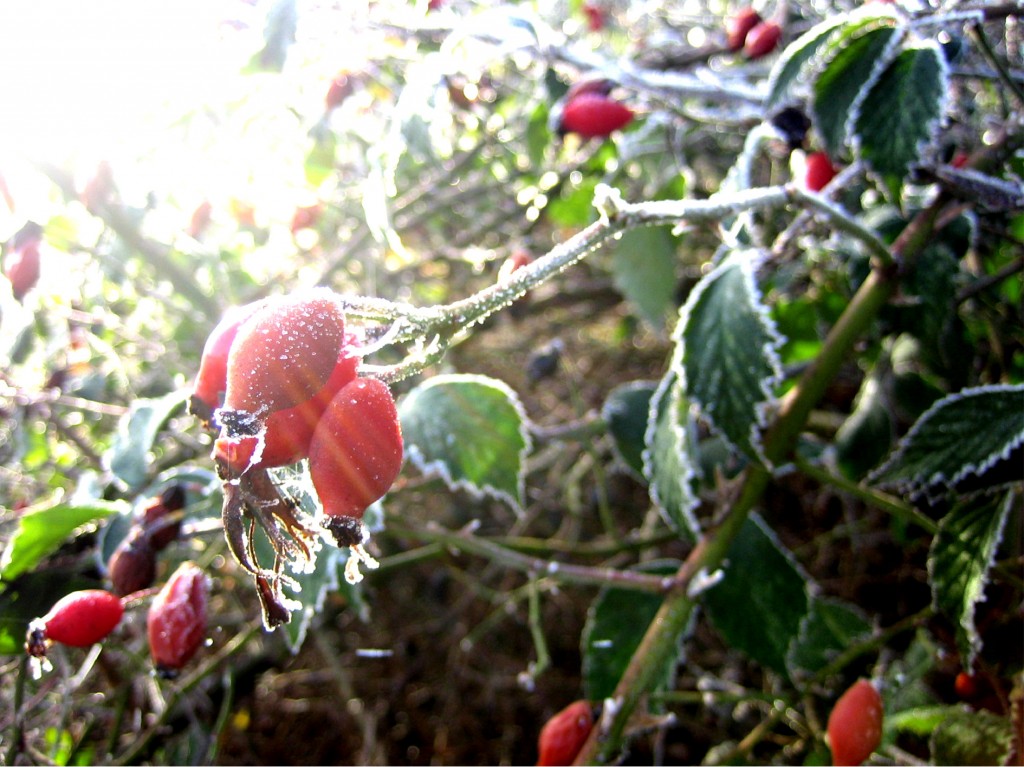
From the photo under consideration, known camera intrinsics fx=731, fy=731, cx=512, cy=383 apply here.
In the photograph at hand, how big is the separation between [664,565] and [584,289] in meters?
1.44

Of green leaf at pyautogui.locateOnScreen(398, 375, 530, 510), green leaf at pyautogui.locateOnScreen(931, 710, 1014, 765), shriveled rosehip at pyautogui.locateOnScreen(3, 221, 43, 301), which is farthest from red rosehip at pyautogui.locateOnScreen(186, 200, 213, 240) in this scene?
green leaf at pyautogui.locateOnScreen(931, 710, 1014, 765)

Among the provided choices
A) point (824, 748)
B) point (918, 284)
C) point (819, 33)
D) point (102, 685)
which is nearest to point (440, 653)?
point (102, 685)

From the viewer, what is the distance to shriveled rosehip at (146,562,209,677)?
91cm

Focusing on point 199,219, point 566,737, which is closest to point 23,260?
point 199,219

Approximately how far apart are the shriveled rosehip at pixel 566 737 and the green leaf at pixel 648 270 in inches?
39.9

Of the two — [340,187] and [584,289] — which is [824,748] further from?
[340,187]

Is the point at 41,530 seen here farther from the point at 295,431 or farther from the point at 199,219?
the point at 199,219

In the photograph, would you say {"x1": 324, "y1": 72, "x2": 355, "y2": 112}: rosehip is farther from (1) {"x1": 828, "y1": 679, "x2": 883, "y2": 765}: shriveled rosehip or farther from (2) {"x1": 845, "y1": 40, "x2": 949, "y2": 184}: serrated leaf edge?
(1) {"x1": 828, "y1": 679, "x2": 883, "y2": 765}: shriveled rosehip

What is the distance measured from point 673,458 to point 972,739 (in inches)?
20.9

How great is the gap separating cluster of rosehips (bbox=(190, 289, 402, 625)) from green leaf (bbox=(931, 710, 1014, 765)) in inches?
34.4

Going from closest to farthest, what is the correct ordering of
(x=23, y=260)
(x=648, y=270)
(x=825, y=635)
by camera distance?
(x=825, y=635)
(x=23, y=260)
(x=648, y=270)

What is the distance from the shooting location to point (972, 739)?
0.95 metres

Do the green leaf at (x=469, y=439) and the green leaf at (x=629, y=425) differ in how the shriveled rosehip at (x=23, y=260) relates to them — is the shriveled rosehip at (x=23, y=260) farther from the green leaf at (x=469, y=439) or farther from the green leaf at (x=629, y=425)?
the green leaf at (x=629, y=425)

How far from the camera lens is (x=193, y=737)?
129cm
